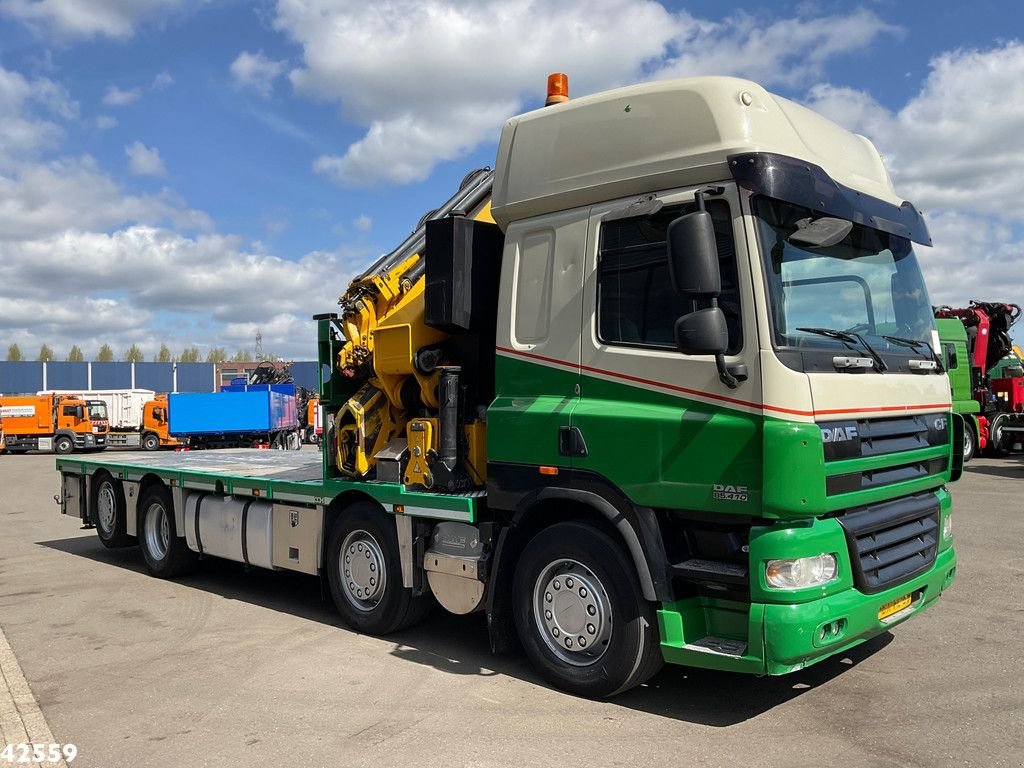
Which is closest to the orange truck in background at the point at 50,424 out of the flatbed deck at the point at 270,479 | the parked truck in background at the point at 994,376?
the flatbed deck at the point at 270,479

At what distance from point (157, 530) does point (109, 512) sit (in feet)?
4.65

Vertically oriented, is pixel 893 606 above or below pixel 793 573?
below

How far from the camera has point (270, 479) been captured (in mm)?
8023

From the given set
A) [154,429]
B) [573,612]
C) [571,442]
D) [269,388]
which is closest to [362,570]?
[573,612]

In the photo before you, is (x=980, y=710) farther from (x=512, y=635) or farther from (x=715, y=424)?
(x=512, y=635)

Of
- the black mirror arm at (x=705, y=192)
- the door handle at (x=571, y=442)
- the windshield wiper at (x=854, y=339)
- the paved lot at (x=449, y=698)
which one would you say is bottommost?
the paved lot at (x=449, y=698)

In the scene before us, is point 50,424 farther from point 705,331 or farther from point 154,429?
point 705,331

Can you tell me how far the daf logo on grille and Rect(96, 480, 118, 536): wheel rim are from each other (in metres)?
9.10

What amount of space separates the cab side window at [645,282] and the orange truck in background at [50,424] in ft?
126

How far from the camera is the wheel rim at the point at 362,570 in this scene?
22.1 feet

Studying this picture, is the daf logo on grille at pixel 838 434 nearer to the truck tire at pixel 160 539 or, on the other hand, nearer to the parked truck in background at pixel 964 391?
the truck tire at pixel 160 539

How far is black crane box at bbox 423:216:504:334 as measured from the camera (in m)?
6.04

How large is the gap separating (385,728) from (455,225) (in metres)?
3.27

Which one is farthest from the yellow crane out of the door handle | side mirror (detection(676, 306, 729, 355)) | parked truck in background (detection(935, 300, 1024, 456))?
parked truck in background (detection(935, 300, 1024, 456))
